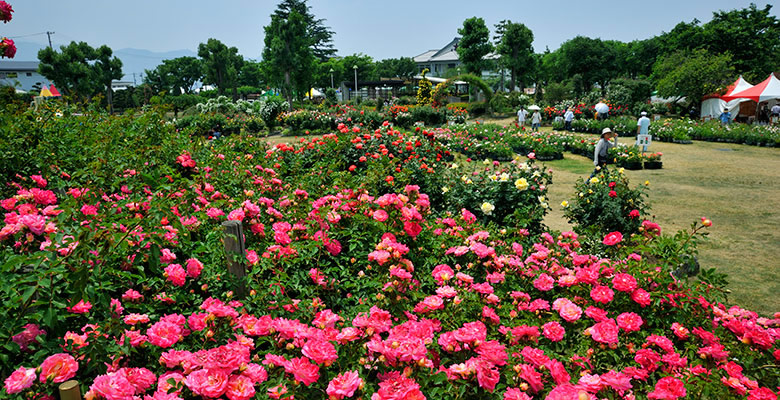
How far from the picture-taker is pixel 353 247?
2.42 m

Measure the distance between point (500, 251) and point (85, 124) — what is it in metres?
5.13

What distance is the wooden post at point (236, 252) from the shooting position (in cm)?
215

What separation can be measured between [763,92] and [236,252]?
2774 centimetres

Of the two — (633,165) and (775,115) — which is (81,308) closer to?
(633,165)

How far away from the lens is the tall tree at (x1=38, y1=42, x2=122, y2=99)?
3475 cm

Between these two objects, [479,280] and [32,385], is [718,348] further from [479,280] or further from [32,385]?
[32,385]

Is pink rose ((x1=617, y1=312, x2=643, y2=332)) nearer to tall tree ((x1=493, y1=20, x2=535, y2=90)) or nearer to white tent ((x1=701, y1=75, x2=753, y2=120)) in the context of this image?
white tent ((x1=701, y1=75, x2=753, y2=120))

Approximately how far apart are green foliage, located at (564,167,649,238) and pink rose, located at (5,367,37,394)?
14.9 feet

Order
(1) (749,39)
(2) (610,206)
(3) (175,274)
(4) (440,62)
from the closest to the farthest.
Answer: (3) (175,274)
(2) (610,206)
(1) (749,39)
(4) (440,62)

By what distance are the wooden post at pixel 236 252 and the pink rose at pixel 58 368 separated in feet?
2.65

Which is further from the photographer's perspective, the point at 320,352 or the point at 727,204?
the point at 727,204

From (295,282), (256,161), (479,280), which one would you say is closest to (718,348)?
(479,280)

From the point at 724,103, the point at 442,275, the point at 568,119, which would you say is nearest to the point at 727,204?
the point at 442,275

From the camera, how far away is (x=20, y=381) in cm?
130
